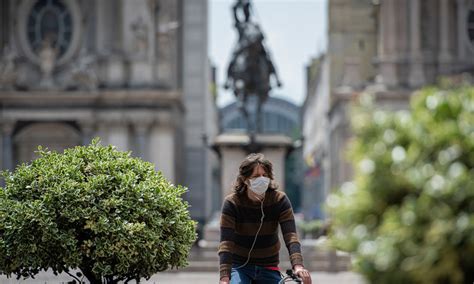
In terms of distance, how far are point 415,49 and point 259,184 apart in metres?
46.7

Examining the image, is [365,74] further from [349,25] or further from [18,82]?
[18,82]

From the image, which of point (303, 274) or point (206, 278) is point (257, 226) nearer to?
point (303, 274)

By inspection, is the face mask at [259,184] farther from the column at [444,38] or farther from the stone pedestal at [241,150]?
the column at [444,38]

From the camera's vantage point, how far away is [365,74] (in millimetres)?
68062

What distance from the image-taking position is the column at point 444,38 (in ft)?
178

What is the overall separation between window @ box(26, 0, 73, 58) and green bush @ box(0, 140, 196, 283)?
4418 centimetres

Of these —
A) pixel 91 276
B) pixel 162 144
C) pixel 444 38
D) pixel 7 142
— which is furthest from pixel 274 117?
pixel 91 276

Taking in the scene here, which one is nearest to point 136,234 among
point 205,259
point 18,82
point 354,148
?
point 354,148

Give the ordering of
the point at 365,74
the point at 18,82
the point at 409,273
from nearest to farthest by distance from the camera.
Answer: the point at 409,273 → the point at 18,82 → the point at 365,74

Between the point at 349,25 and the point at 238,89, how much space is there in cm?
3662

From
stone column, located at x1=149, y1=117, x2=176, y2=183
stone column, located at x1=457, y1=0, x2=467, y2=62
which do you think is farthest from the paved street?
stone column, located at x1=457, y1=0, x2=467, y2=62

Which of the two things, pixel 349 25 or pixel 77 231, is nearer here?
pixel 77 231

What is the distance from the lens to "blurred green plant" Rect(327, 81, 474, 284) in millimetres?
5477

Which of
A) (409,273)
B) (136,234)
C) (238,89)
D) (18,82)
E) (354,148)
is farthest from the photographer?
(18,82)
